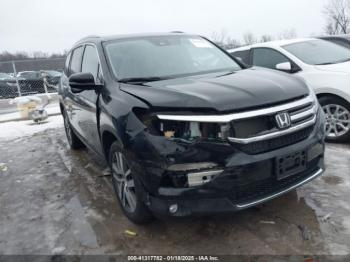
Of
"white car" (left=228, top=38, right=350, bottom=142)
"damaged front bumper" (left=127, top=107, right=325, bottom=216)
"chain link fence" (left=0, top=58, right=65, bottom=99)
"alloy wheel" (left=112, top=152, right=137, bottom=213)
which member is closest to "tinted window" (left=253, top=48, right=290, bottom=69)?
"white car" (left=228, top=38, right=350, bottom=142)

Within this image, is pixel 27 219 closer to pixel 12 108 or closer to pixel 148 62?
pixel 148 62

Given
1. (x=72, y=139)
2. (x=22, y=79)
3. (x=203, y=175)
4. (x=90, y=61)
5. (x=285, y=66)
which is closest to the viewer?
(x=203, y=175)

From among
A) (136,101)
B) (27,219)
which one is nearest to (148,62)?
(136,101)

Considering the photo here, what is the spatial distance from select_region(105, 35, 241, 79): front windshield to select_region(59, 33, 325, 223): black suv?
115mm

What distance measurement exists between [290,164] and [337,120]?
2.78 metres

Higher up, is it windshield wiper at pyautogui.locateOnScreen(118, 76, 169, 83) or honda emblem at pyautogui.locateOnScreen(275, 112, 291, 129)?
windshield wiper at pyautogui.locateOnScreen(118, 76, 169, 83)

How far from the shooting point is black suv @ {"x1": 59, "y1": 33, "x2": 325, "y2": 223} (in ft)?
8.74

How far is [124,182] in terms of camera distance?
348cm

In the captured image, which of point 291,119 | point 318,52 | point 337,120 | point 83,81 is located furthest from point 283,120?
point 318,52

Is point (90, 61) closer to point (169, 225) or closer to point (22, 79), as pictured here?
point (169, 225)

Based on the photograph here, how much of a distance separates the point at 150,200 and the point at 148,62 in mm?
1638

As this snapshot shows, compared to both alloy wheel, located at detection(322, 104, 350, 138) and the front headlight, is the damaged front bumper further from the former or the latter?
alloy wheel, located at detection(322, 104, 350, 138)

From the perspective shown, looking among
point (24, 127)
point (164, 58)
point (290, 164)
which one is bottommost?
point (24, 127)

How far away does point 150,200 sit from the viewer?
9.45ft
